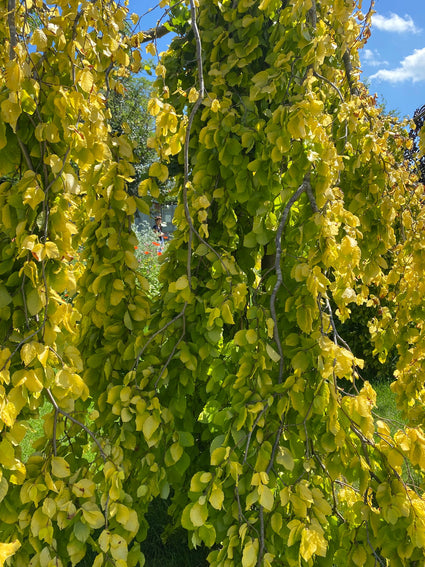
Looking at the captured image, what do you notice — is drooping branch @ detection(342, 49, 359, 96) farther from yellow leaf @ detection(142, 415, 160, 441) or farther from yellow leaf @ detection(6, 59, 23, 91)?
yellow leaf @ detection(142, 415, 160, 441)

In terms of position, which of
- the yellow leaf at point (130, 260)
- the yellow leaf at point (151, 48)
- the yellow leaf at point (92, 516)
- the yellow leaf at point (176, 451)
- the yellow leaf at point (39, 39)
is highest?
the yellow leaf at point (151, 48)

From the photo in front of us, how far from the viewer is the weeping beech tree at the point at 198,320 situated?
1069mm

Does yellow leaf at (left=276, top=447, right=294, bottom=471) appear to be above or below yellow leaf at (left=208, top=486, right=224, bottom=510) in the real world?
above

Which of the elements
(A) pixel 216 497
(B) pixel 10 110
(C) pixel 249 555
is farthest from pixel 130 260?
(C) pixel 249 555

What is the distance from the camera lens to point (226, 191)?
1582 mm

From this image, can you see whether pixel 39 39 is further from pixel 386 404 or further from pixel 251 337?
pixel 386 404

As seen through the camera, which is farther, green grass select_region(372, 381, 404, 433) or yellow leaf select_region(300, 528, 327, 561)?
green grass select_region(372, 381, 404, 433)

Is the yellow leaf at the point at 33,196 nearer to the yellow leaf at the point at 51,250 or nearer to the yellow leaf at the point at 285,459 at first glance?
the yellow leaf at the point at 51,250

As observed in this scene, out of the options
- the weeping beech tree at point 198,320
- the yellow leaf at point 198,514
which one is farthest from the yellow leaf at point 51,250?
the yellow leaf at point 198,514

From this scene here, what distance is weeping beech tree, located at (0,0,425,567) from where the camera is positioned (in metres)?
1.07

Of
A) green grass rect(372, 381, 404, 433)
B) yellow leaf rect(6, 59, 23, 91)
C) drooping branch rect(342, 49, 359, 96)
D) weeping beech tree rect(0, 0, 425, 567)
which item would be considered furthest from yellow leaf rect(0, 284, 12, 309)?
green grass rect(372, 381, 404, 433)

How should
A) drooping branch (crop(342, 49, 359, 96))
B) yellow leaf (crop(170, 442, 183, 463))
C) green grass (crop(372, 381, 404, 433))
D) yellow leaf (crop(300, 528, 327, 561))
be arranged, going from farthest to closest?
green grass (crop(372, 381, 404, 433)) < drooping branch (crop(342, 49, 359, 96)) < yellow leaf (crop(170, 442, 183, 463)) < yellow leaf (crop(300, 528, 327, 561))

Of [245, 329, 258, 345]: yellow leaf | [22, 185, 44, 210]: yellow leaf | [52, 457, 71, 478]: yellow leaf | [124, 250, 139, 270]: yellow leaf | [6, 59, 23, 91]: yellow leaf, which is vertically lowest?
[52, 457, 71, 478]: yellow leaf

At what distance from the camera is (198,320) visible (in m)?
1.51
